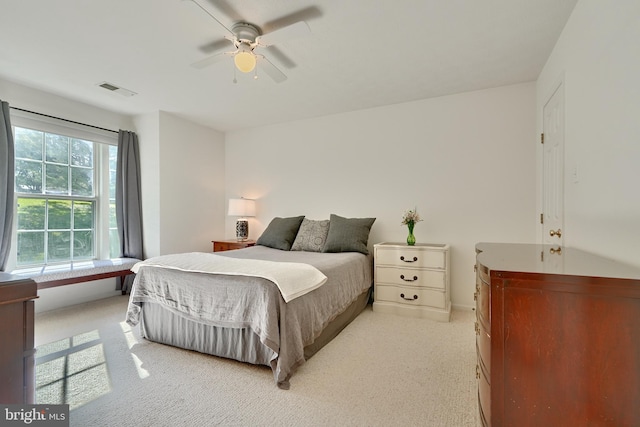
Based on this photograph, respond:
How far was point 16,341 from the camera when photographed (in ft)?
2.43

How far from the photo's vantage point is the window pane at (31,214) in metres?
3.27

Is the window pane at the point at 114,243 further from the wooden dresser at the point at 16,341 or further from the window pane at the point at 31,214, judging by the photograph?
the wooden dresser at the point at 16,341

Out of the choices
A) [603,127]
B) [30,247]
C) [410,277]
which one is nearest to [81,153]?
[30,247]

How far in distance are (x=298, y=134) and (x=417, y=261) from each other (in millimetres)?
2539

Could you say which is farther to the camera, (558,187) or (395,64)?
(395,64)

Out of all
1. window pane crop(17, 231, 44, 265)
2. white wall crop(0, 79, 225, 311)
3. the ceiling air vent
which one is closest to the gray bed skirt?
white wall crop(0, 79, 225, 311)

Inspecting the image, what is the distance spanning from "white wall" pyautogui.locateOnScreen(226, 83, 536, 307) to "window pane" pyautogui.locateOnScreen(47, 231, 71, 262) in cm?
257

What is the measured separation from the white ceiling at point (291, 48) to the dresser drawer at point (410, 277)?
6.67 ft

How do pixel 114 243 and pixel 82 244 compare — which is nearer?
pixel 82 244

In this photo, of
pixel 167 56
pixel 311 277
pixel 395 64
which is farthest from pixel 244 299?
pixel 395 64

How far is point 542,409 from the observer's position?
39.5 inches

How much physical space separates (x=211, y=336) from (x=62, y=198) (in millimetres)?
2996

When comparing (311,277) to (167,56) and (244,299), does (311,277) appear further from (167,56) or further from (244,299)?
(167,56)

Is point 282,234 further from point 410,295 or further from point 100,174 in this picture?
point 100,174
